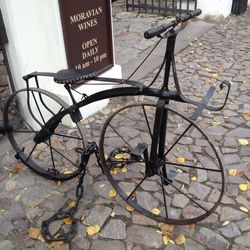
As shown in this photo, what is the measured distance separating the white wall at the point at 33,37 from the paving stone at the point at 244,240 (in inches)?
95.3

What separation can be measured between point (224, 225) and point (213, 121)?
1.74 m

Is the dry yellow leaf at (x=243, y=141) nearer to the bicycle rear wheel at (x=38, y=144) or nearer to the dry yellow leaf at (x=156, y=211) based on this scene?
the dry yellow leaf at (x=156, y=211)

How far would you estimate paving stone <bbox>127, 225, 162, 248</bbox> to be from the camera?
294 centimetres

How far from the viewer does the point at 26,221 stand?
3.18 metres

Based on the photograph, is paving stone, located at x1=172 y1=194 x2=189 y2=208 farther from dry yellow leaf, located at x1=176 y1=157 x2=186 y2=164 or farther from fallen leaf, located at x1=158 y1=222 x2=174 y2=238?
dry yellow leaf, located at x1=176 y1=157 x2=186 y2=164

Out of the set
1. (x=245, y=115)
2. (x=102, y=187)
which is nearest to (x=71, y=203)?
(x=102, y=187)

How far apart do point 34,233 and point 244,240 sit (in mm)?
1754

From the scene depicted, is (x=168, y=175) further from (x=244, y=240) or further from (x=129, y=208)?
(x=244, y=240)

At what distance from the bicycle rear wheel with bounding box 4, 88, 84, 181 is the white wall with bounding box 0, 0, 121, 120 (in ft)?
0.82

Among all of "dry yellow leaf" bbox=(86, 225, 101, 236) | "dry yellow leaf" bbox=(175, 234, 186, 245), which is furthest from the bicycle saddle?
"dry yellow leaf" bbox=(175, 234, 186, 245)

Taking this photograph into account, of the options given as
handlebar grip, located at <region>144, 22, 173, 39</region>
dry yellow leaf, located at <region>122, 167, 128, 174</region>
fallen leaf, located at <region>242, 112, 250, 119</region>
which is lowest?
fallen leaf, located at <region>242, 112, 250, 119</region>

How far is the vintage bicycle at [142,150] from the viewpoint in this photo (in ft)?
8.60

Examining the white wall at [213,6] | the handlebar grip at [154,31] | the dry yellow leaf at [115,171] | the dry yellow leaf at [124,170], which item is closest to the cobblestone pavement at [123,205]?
the dry yellow leaf at [115,171]

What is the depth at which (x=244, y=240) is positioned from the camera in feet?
9.63
